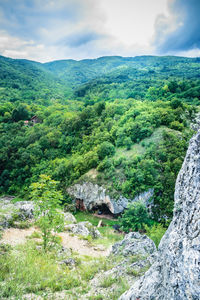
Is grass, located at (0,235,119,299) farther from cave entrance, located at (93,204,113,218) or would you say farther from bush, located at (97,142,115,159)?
bush, located at (97,142,115,159)

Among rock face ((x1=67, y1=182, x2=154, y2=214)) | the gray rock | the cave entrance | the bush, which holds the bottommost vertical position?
the cave entrance

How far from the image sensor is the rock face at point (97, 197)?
2086cm

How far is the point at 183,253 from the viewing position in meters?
3.12

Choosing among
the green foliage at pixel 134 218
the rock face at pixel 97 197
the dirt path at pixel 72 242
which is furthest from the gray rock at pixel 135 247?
the rock face at pixel 97 197

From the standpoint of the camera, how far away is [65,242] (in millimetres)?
11008

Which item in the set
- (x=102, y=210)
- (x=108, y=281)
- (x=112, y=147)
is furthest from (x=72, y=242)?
(x=112, y=147)

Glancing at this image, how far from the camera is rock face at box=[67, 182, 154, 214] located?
821 inches

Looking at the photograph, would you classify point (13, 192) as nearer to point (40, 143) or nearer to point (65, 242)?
point (40, 143)

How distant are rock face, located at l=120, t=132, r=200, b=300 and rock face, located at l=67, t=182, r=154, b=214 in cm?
1691

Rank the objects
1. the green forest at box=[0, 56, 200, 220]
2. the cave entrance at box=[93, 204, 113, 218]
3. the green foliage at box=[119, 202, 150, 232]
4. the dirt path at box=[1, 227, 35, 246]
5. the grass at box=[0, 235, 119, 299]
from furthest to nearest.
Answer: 1. the cave entrance at box=[93, 204, 113, 218]
2. the green forest at box=[0, 56, 200, 220]
3. the green foliage at box=[119, 202, 150, 232]
4. the dirt path at box=[1, 227, 35, 246]
5. the grass at box=[0, 235, 119, 299]

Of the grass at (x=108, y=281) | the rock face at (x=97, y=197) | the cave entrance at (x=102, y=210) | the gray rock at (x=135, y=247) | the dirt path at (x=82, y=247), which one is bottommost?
the cave entrance at (x=102, y=210)

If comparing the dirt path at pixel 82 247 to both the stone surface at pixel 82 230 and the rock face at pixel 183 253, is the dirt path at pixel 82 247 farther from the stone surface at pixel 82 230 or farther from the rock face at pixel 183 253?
the rock face at pixel 183 253

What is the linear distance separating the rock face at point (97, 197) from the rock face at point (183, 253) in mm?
16913

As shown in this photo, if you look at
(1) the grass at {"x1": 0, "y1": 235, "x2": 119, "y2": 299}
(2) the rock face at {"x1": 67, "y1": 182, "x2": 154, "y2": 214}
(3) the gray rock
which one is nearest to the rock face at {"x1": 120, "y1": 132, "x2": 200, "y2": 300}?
(1) the grass at {"x1": 0, "y1": 235, "x2": 119, "y2": 299}
